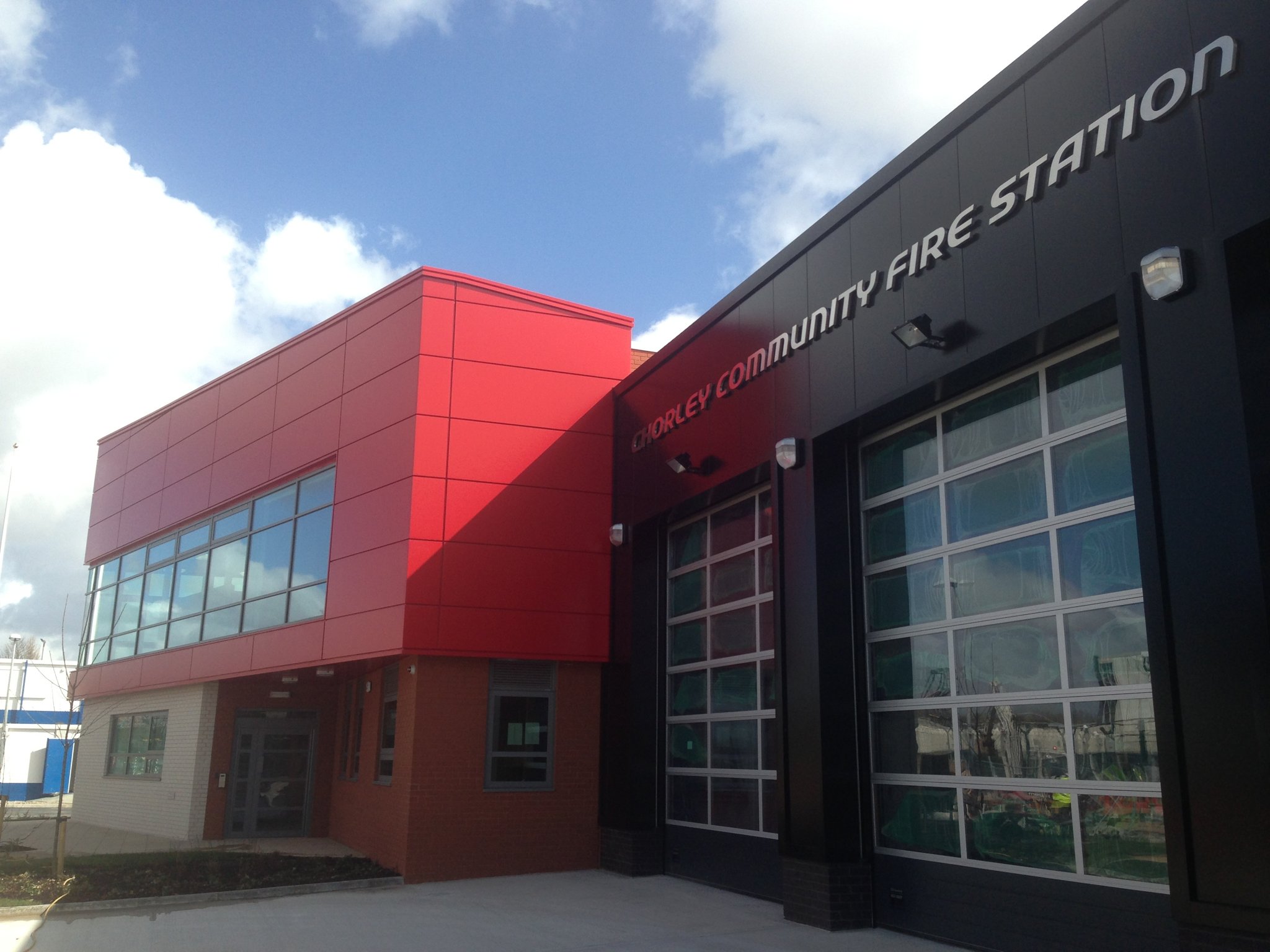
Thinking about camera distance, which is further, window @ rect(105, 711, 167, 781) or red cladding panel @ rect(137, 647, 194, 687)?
window @ rect(105, 711, 167, 781)

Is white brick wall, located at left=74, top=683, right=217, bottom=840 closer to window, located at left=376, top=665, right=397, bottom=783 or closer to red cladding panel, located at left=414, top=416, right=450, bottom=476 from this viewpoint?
window, located at left=376, top=665, right=397, bottom=783

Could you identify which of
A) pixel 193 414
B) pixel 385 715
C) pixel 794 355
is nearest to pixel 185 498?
pixel 193 414

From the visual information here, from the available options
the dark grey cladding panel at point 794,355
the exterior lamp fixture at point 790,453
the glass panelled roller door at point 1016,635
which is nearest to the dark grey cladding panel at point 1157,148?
the glass panelled roller door at point 1016,635

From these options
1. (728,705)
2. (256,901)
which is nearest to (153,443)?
(256,901)

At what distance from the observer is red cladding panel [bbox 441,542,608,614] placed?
14953 millimetres

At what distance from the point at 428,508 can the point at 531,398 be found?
233cm

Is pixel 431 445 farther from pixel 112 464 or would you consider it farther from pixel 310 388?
pixel 112 464

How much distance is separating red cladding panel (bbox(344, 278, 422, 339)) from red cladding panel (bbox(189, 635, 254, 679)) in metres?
5.57

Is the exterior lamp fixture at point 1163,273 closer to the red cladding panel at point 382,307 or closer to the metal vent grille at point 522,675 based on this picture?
the metal vent grille at point 522,675

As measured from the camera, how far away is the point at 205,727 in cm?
1989

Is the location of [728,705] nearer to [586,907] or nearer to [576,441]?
[586,907]

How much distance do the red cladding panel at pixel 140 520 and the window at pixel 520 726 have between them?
10.9 m

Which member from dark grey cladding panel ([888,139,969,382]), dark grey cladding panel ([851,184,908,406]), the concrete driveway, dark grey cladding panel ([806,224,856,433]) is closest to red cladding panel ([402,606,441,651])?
the concrete driveway

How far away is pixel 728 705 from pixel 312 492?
805 centimetres
